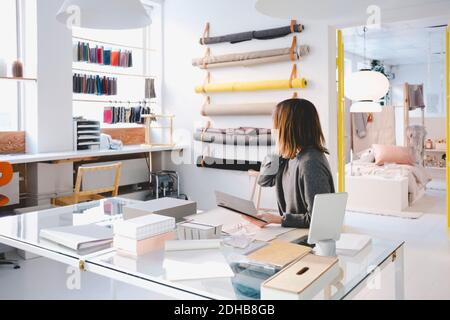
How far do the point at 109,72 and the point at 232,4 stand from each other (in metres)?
1.77

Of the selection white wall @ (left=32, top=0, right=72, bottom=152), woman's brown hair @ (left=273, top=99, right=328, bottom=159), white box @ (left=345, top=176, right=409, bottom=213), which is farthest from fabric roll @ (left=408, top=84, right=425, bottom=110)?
woman's brown hair @ (left=273, top=99, right=328, bottom=159)

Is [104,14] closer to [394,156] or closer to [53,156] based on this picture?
[53,156]

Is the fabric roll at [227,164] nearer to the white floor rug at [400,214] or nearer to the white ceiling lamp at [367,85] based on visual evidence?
the white ceiling lamp at [367,85]

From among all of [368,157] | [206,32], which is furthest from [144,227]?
[368,157]

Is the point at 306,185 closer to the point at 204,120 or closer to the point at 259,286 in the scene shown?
the point at 259,286

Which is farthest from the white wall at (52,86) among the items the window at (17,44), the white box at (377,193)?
the white box at (377,193)

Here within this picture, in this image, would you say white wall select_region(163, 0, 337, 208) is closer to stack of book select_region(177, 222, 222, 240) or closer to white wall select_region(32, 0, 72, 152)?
white wall select_region(32, 0, 72, 152)

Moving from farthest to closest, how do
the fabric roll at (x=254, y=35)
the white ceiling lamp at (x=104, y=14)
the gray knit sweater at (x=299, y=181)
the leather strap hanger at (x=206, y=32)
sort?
the leather strap hanger at (x=206, y=32)
the fabric roll at (x=254, y=35)
the white ceiling lamp at (x=104, y=14)
the gray knit sweater at (x=299, y=181)

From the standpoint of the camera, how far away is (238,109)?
5.36 m

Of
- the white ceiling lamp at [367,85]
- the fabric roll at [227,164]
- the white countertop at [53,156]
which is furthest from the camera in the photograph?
the fabric roll at [227,164]

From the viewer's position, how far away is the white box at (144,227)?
5.57 feet

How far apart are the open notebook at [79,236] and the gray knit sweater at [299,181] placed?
812 millimetres

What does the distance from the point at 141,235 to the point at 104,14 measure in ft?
4.25

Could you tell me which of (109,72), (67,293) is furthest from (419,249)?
(109,72)
